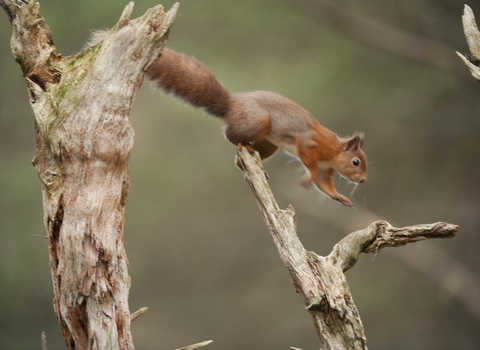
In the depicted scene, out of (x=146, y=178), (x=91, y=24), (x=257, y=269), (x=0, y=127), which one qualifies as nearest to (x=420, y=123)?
(x=257, y=269)

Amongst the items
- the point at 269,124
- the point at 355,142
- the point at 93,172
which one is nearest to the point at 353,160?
the point at 355,142

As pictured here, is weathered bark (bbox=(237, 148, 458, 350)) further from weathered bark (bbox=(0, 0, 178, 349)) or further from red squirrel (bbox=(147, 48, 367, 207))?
weathered bark (bbox=(0, 0, 178, 349))

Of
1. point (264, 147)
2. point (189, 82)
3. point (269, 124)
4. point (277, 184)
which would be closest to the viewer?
point (189, 82)

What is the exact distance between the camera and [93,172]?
1.57 meters

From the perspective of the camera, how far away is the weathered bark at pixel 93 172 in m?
1.53

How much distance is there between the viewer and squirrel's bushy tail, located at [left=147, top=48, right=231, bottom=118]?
205 centimetres

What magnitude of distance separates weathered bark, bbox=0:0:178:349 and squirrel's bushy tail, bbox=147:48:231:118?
441 millimetres

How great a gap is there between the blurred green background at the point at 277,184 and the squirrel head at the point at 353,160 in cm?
190

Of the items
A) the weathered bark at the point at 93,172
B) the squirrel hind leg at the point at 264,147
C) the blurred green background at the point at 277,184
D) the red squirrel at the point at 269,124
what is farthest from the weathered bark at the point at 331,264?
the blurred green background at the point at 277,184

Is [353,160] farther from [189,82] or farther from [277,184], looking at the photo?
[277,184]

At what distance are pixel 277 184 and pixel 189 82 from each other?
9.55 feet

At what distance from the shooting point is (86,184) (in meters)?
1.56

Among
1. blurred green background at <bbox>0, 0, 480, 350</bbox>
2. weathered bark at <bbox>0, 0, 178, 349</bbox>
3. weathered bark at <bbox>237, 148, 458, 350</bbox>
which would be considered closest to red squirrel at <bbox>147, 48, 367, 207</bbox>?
weathered bark at <bbox>237, 148, 458, 350</bbox>

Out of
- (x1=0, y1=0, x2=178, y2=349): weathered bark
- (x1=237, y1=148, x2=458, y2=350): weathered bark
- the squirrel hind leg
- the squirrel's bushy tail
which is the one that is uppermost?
the squirrel's bushy tail
